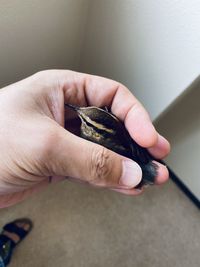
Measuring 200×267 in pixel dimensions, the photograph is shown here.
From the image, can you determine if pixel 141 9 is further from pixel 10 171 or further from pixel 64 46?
pixel 10 171

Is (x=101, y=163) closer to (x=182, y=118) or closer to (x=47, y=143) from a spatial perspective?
(x=47, y=143)

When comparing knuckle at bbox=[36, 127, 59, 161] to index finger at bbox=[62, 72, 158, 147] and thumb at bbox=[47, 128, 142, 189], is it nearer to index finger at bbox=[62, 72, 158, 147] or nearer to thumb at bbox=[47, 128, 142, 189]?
thumb at bbox=[47, 128, 142, 189]

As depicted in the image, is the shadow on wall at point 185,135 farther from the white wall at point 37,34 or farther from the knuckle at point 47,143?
the knuckle at point 47,143

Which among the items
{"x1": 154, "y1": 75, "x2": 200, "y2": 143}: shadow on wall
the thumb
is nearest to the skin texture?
the thumb

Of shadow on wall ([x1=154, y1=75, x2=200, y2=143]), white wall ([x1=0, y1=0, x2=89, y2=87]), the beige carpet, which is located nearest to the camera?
white wall ([x1=0, y1=0, x2=89, y2=87])

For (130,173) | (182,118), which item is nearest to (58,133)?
(130,173)

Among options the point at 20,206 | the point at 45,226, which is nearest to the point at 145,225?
the point at 45,226
